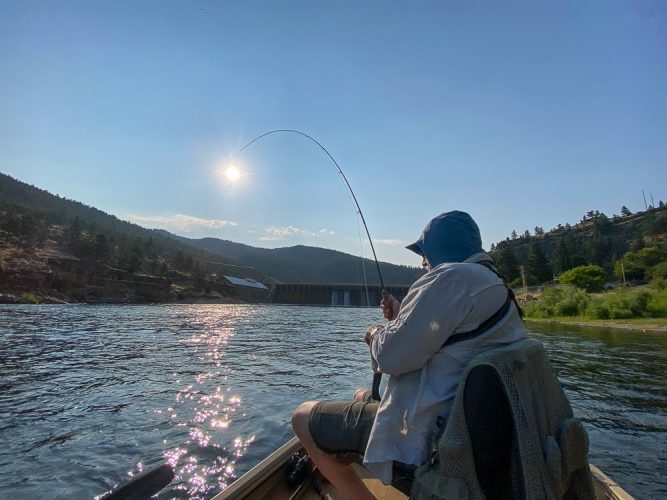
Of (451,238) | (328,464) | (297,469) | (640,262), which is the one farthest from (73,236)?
(640,262)

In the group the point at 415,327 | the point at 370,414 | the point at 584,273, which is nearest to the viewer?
the point at 415,327

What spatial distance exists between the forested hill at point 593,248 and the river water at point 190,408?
7348cm

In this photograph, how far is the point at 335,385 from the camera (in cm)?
1248

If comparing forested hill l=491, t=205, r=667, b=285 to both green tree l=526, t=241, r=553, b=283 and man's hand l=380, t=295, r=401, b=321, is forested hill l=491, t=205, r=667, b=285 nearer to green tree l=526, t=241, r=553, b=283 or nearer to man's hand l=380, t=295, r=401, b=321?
green tree l=526, t=241, r=553, b=283

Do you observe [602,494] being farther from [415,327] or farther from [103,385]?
[103,385]

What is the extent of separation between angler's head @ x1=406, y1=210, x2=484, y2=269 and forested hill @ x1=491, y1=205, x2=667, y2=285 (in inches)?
3388

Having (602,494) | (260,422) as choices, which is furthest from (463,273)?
(260,422)

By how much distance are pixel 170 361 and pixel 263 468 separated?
43.9 ft

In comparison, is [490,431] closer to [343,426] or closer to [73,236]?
[343,426]

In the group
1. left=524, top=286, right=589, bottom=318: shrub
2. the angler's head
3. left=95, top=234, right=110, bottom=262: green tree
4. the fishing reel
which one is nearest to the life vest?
the angler's head

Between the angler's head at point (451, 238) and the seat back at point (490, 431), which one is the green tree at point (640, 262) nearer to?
the angler's head at point (451, 238)

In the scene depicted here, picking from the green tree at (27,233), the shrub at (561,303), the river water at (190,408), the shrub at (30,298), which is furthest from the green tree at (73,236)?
the shrub at (561,303)

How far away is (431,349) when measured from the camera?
233cm

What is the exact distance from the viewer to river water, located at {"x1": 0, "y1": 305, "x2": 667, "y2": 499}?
6480 millimetres
